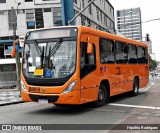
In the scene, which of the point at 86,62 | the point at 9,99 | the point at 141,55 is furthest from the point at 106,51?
the point at 9,99

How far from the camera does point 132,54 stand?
17172mm

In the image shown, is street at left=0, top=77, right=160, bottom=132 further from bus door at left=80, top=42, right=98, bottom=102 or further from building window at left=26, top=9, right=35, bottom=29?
building window at left=26, top=9, right=35, bottom=29

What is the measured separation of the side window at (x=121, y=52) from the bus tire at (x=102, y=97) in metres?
2.06

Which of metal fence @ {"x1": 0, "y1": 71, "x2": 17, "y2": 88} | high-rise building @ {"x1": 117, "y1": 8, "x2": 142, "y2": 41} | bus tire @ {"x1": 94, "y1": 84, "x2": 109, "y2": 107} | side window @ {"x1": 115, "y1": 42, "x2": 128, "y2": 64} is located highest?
high-rise building @ {"x1": 117, "y1": 8, "x2": 142, "y2": 41}

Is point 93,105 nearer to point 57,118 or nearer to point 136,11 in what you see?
point 57,118

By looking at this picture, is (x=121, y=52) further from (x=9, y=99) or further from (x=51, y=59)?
(x=9, y=99)

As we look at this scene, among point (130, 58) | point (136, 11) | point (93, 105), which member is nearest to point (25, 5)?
point (130, 58)

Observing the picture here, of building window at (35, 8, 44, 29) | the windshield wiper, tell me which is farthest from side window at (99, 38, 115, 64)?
building window at (35, 8, 44, 29)

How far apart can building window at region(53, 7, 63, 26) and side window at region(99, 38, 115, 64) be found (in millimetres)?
31139

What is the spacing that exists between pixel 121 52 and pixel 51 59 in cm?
506

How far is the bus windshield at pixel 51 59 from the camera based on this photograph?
10938 millimetres

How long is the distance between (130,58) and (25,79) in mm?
6826

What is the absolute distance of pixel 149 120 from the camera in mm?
9438

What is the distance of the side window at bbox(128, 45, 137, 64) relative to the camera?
1662 cm
